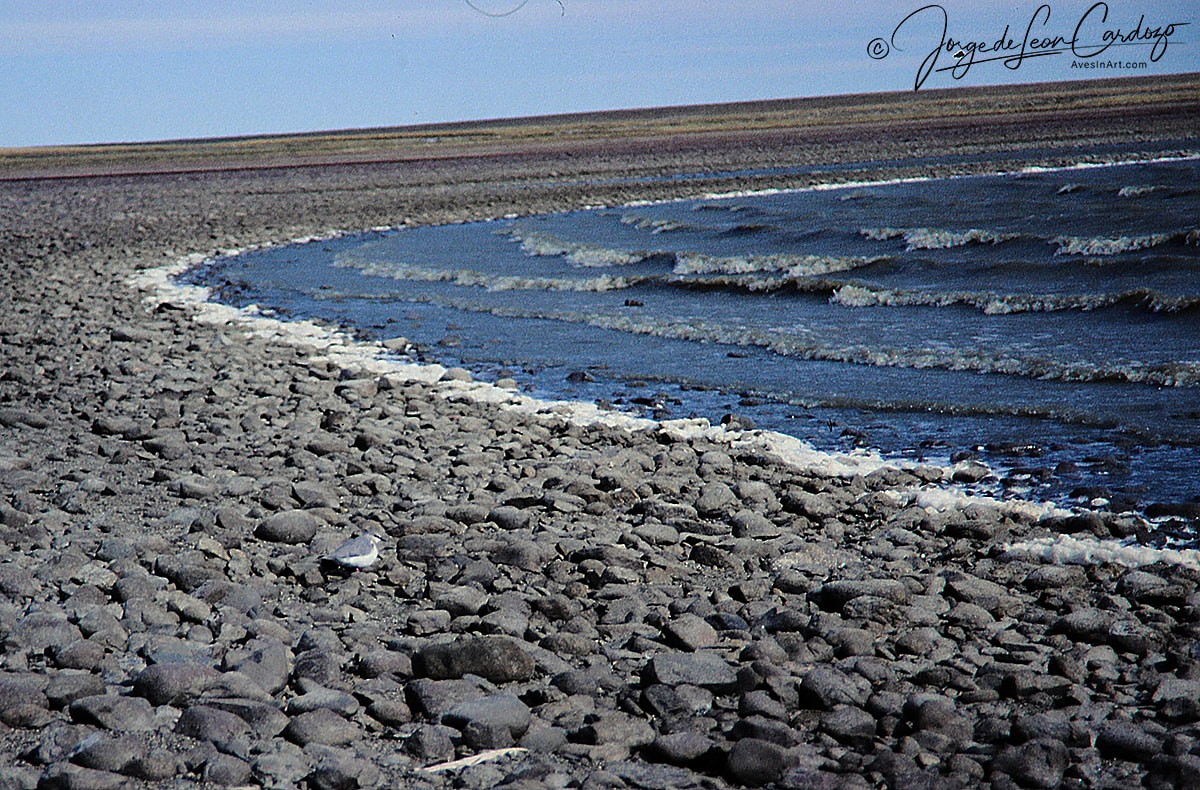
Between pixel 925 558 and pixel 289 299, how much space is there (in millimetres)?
12991

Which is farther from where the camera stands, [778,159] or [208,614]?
[778,159]

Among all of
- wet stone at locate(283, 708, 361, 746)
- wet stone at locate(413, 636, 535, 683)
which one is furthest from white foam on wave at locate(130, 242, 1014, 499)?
wet stone at locate(283, 708, 361, 746)

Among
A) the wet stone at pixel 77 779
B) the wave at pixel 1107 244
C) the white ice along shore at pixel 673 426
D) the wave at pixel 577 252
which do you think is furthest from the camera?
the wave at pixel 577 252

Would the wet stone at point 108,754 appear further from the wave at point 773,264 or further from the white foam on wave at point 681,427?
the wave at point 773,264

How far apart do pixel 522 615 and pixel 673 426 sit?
13.2ft

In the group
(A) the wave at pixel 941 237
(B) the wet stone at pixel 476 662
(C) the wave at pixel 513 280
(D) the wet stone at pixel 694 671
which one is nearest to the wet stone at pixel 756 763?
(D) the wet stone at pixel 694 671

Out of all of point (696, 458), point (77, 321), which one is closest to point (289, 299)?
point (77, 321)

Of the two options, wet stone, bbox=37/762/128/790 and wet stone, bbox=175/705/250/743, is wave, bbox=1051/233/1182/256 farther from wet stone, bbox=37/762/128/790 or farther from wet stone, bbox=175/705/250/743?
wet stone, bbox=37/762/128/790

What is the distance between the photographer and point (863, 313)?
47.5 ft

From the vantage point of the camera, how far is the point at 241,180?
53.0 meters

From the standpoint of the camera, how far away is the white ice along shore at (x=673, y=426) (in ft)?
18.4

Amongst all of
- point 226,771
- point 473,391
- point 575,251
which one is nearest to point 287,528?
point 226,771

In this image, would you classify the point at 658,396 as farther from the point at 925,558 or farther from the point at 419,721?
the point at 419,721

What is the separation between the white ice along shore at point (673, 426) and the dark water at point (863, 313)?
1.20ft
